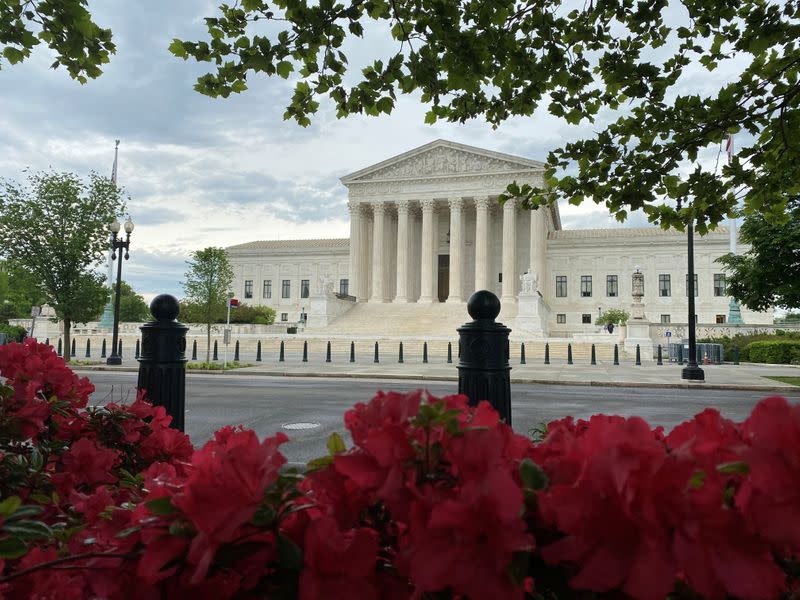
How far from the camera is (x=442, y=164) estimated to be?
193 ft

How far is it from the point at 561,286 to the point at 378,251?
22.4 meters

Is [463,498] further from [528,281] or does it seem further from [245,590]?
[528,281]

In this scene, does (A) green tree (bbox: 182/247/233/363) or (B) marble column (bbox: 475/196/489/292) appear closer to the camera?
(A) green tree (bbox: 182/247/233/363)

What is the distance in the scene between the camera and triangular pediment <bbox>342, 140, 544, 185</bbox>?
57.2 m

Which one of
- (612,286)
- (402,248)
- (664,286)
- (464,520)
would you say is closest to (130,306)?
(402,248)

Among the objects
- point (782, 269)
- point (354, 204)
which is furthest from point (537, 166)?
point (782, 269)

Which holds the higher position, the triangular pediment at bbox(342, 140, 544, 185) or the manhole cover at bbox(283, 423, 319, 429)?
the triangular pediment at bbox(342, 140, 544, 185)

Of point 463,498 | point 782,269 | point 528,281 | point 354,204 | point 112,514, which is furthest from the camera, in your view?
point 354,204

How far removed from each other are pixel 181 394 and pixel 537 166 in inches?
2219

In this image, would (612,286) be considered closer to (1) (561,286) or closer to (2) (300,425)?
(1) (561,286)

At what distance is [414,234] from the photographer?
62688 mm

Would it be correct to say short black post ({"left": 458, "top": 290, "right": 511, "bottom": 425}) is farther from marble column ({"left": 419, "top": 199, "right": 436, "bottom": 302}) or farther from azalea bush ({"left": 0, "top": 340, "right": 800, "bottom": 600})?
marble column ({"left": 419, "top": 199, "right": 436, "bottom": 302})

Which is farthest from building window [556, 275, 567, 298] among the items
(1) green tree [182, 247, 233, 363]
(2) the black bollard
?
(2) the black bollard

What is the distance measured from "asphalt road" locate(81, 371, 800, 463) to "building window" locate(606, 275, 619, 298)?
52.0 m
